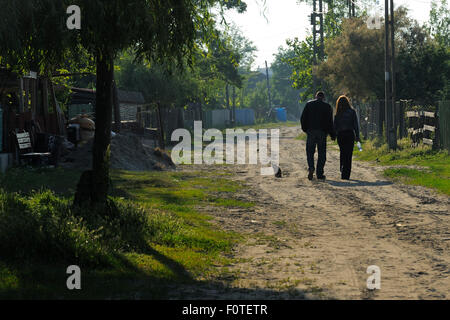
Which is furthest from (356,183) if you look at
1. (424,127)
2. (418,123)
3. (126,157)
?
(418,123)

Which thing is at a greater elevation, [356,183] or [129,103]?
[129,103]

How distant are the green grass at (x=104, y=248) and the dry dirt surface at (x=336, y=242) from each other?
0.39 m

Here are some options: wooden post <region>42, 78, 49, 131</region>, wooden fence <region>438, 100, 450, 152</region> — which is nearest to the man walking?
wooden fence <region>438, 100, 450, 152</region>

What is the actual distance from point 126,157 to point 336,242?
12.5 metres

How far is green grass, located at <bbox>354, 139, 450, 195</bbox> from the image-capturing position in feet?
49.3

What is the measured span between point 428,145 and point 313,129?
26.9ft

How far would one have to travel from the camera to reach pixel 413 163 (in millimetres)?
19797

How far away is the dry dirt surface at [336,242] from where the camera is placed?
20.2ft

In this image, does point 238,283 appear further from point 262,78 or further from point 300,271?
point 262,78

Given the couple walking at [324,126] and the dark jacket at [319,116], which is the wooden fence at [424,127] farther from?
the dark jacket at [319,116]

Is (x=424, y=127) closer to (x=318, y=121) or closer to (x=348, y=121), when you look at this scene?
(x=348, y=121)

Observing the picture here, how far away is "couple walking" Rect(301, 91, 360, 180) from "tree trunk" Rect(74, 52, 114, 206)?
7100mm

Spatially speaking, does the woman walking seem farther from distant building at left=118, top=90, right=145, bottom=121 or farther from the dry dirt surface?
distant building at left=118, top=90, right=145, bottom=121
